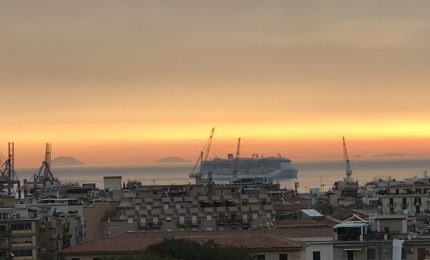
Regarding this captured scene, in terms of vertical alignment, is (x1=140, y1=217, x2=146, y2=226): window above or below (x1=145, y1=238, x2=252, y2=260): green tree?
above

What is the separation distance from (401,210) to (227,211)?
94.4 ft

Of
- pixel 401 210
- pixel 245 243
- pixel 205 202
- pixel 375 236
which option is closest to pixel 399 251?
pixel 375 236

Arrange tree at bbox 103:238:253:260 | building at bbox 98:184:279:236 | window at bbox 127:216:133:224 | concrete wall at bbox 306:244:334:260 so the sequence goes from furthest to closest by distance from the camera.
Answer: window at bbox 127:216:133:224 < building at bbox 98:184:279:236 < concrete wall at bbox 306:244:334:260 < tree at bbox 103:238:253:260

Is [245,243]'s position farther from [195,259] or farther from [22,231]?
[22,231]

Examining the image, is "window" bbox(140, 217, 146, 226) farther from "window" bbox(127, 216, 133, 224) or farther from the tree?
the tree

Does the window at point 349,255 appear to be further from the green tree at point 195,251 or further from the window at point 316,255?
the green tree at point 195,251

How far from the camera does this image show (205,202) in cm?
7162

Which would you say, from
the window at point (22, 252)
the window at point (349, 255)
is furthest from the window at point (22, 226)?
the window at point (349, 255)

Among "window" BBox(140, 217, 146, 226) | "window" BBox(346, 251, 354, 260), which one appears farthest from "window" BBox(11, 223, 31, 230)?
"window" BBox(346, 251, 354, 260)

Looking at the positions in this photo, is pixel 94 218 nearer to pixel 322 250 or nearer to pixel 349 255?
pixel 322 250

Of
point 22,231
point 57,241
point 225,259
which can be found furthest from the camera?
point 57,241

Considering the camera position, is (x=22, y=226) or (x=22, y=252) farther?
(x=22, y=226)

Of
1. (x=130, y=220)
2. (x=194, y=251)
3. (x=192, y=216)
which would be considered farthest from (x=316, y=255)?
(x=130, y=220)

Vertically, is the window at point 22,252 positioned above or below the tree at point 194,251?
below
